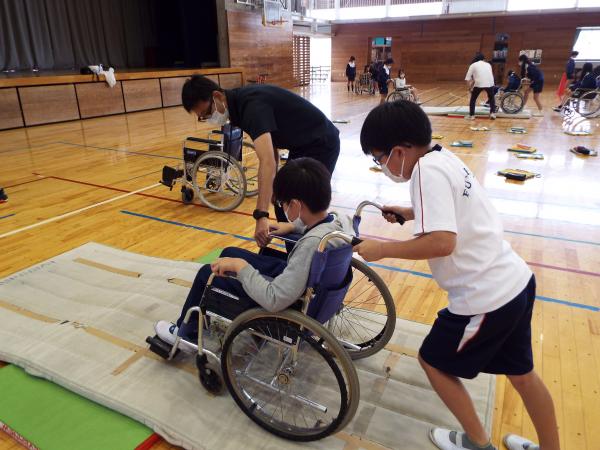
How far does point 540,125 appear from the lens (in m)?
7.27

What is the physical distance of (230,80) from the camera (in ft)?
37.2

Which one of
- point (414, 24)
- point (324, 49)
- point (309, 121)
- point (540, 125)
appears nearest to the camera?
point (309, 121)

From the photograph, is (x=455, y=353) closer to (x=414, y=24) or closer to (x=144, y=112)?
(x=144, y=112)

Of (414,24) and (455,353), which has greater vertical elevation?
(414,24)

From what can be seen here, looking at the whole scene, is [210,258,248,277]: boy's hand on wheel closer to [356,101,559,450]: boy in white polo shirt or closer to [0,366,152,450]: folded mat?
[356,101,559,450]: boy in white polo shirt

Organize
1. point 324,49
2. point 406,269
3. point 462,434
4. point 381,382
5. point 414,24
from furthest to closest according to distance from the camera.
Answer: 1. point 324,49
2. point 414,24
3. point 406,269
4. point 381,382
5. point 462,434

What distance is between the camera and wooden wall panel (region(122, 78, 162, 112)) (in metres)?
8.88

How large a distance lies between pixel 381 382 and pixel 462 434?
35 centimetres

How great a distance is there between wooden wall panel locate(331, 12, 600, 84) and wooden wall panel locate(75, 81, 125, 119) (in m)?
12.6

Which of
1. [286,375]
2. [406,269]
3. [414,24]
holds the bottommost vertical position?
[406,269]

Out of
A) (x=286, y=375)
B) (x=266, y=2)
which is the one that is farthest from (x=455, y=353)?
(x=266, y=2)

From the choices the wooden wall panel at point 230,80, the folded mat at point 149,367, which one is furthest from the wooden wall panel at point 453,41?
the folded mat at point 149,367

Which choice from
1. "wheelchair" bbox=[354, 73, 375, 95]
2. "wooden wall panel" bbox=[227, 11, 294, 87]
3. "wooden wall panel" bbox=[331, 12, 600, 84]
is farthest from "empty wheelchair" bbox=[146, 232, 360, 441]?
"wooden wall panel" bbox=[331, 12, 600, 84]

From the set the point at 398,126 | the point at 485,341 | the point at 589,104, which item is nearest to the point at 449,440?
the point at 485,341
